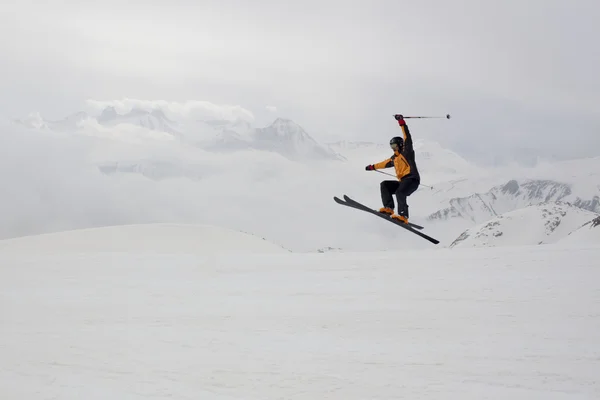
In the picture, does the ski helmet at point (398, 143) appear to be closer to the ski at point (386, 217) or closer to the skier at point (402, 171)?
the skier at point (402, 171)

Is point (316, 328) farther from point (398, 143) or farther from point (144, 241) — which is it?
point (144, 241)

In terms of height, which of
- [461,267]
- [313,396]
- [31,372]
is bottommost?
[313,396]

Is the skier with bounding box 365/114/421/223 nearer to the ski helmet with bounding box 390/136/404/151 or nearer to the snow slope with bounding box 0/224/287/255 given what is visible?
the ski helmet with bounding box 390/136/404/151

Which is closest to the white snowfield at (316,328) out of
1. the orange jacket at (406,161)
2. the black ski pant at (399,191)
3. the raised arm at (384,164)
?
the black ski pant at (399,191)

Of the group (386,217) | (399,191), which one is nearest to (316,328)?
(399,191)

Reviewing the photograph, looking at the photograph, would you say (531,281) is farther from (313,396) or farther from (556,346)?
(313,396)

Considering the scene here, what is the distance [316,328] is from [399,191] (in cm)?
672

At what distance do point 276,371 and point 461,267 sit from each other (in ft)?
14.1

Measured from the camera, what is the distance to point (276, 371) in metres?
4.82

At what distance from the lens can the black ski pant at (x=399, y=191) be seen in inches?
471

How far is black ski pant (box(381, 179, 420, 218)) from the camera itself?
1196cm

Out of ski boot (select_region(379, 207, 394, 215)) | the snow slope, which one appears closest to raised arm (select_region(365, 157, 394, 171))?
ski boot (select_region(379, 207, 394, 215))

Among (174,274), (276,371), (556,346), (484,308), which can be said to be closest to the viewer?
(276,371)

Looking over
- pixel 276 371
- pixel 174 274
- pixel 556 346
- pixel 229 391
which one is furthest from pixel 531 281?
pixel 174 274
